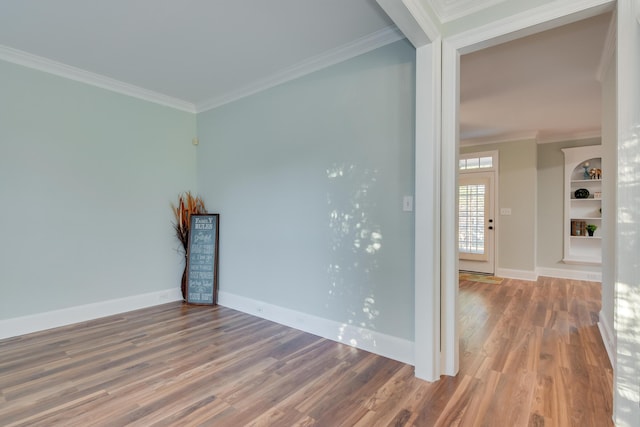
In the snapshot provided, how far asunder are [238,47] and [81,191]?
2235mm

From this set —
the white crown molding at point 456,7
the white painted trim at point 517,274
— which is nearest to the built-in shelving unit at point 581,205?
the white painted trim at point 517,274

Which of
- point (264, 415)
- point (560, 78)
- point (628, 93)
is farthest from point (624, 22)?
point (264, 415)

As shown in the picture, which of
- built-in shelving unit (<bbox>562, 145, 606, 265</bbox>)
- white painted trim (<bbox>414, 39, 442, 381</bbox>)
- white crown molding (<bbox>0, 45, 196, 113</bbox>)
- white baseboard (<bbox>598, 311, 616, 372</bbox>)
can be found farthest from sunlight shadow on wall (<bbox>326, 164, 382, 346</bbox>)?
built-in shelving unit (<bbox>562, 145, 606, 265</bbox>)

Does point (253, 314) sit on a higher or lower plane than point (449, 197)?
lower

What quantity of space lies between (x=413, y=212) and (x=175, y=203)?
10.1 feet

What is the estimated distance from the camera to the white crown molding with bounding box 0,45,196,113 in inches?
115

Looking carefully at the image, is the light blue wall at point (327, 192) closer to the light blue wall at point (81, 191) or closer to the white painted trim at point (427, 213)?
the white painted trim at point (427, 213)

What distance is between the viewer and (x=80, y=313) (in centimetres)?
334

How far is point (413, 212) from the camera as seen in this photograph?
8.04 feet

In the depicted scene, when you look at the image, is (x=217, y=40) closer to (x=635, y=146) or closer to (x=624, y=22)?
(x=624, y=22)

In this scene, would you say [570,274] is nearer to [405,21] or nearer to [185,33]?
[405,21]

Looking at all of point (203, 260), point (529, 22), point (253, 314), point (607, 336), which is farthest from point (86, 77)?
point (607, 336)

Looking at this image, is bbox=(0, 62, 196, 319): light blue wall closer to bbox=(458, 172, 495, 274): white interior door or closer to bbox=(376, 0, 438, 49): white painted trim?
bbox=(376, 0, 438, 49): white painted trim

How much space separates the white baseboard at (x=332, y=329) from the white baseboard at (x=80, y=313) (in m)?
0.90
